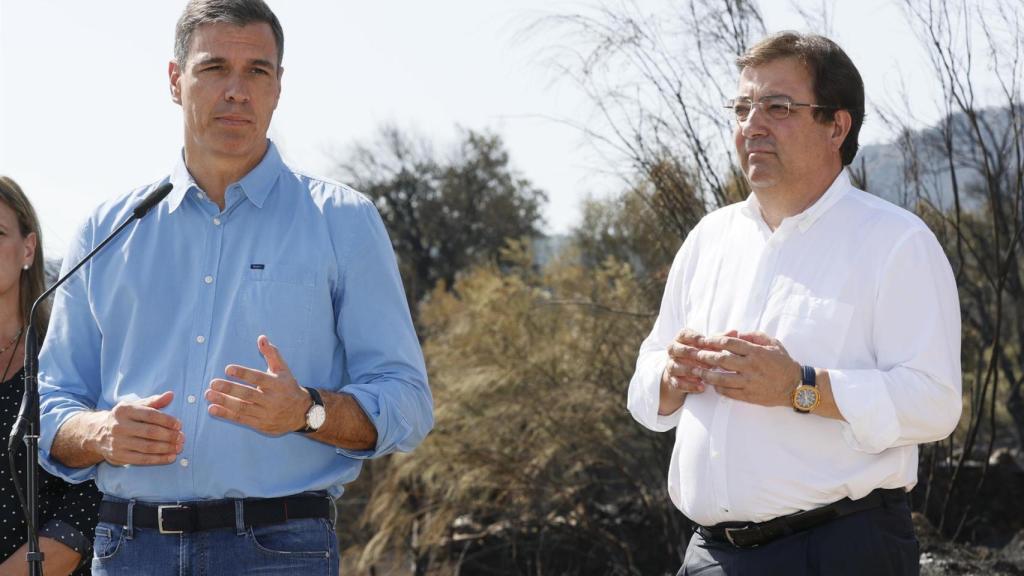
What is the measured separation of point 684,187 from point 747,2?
102 centimetres

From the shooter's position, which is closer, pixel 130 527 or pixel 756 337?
pixel 130 527

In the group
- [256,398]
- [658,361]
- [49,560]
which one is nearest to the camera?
[256,398]

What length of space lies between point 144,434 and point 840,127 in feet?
6.34

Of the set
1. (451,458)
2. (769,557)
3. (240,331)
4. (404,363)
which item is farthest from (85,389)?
(451,458)

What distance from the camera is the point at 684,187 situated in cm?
672

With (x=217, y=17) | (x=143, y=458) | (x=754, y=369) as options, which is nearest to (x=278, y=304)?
Result: (x=143, y=458)

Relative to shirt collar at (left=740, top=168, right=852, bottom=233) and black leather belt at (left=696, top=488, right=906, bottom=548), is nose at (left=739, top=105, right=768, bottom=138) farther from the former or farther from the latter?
black leather belt at (left=696, top=488, right=906, bottom=548)

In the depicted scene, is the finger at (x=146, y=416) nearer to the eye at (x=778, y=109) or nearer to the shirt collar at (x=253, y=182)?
the shirt collar at (x=253, y=182)

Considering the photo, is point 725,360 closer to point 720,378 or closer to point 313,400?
point 720,378

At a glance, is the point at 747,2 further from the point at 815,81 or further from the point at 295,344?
the point at 295,344

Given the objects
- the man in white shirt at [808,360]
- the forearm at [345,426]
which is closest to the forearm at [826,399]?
the man in white shirt at [808,360]

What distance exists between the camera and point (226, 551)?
2729mm

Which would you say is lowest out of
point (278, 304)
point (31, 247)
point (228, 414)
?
point (228, 414)

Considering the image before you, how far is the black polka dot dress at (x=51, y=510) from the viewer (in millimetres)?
3541
